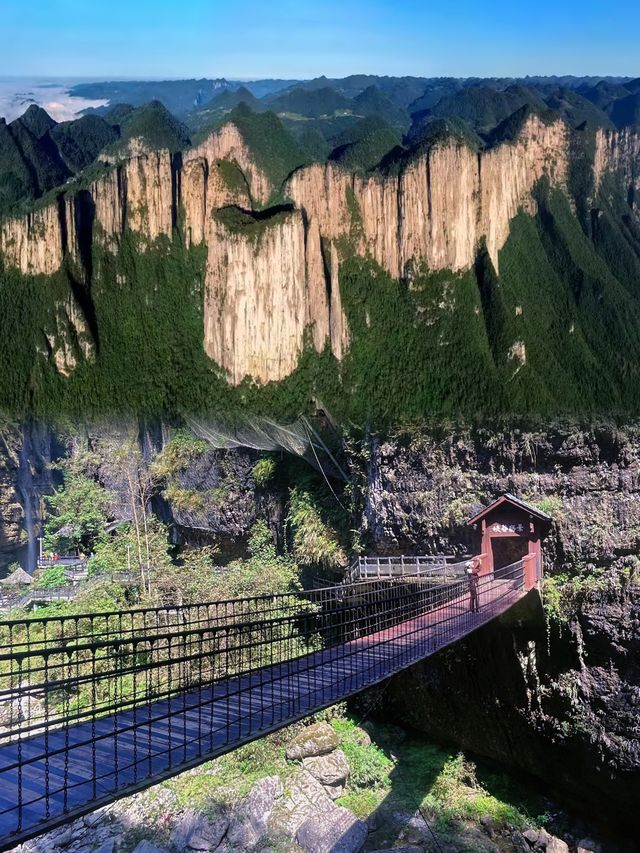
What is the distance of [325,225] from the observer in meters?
15.4

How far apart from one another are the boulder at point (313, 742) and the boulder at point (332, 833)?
2.79 feet

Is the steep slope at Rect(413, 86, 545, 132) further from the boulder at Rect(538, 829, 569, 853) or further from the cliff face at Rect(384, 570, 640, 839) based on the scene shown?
the boulder at Rect(538, 829, 569, 853)

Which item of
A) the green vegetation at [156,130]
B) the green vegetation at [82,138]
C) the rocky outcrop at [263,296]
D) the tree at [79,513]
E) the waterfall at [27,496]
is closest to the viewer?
the rocky outcrop at [263,296]

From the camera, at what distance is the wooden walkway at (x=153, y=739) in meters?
3.42

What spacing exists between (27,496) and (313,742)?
10.8 metres

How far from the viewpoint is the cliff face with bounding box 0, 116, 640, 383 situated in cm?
1455

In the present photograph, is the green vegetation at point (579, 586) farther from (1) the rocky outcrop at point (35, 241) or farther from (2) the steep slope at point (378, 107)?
(2) the steep slope at point (378, 107)

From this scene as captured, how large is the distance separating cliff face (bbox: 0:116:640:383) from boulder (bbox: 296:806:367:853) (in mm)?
8118

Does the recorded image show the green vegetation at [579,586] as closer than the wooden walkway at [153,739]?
No

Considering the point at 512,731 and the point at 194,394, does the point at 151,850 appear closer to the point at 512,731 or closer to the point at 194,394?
the point at 512,731

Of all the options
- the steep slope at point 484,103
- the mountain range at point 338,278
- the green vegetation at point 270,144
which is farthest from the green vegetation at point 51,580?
the steep slope at point 484,103

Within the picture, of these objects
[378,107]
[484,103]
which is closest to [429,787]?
[484,103]

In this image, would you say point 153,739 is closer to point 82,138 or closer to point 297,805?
point 297,805

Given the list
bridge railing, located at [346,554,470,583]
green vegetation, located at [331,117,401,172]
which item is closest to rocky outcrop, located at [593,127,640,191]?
green vegetation, located at [331,117,401,172]
